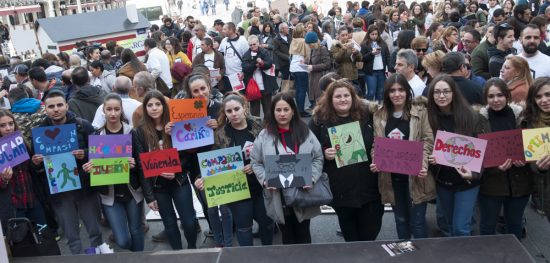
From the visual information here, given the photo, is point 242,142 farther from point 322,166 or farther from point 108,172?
point 108,172

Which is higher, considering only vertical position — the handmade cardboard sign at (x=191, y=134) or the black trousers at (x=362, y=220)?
the handmade cardboard sign at (x=191, y=134)

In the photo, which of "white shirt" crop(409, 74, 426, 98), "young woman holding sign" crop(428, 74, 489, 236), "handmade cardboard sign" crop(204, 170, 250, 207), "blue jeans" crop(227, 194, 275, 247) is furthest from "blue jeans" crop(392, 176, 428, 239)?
"white shirt" crop(409, 74, 426, 98)

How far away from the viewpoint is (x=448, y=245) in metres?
2.77

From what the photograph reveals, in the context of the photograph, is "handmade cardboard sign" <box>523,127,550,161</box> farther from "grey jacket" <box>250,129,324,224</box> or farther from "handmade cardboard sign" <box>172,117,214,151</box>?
"handmade cardboard sign" <box>172,117,214,151</box>

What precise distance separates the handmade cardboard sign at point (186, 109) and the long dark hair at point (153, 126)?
0.20 ft

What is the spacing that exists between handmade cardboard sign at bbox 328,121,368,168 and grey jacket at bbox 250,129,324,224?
14cm

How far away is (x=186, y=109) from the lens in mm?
4328

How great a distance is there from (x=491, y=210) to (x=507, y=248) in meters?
1.41

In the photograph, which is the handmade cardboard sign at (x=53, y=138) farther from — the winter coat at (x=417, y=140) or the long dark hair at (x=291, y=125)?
the winter coat at (x=417, y=140)

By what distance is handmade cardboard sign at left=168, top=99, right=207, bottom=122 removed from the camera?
4.27 meters

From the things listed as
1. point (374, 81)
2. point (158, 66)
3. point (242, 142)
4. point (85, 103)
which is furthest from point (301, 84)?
point (242, 142)

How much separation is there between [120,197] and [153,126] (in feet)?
2.16

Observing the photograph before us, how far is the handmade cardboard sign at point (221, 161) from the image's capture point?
400 cm

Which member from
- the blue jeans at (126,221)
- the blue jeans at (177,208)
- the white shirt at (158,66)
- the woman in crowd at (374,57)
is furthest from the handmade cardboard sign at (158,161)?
the woman in crowd at (374,57)
